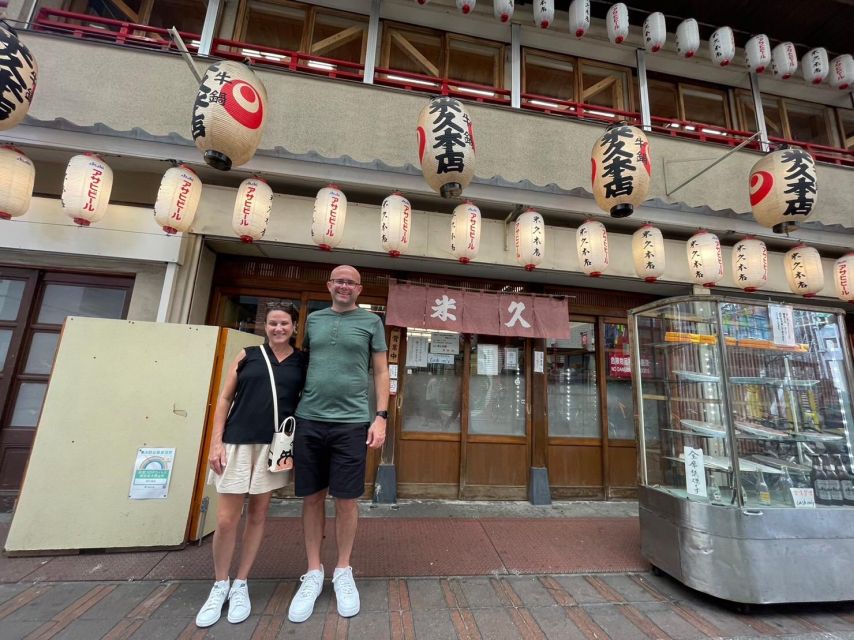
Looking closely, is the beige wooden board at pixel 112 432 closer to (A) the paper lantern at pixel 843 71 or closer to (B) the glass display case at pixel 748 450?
(B) the glass display case at pixel 748 450

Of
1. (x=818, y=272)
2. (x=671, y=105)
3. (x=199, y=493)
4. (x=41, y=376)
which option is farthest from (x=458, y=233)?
(x=671, y=105)

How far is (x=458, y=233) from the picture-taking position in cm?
459

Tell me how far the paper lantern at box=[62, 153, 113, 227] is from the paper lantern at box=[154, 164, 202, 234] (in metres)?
0.58

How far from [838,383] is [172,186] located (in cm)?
750

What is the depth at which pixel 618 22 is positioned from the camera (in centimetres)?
638

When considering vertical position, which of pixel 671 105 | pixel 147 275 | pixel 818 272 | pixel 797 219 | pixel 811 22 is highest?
pixel 811 22

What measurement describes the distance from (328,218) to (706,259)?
5162 mm

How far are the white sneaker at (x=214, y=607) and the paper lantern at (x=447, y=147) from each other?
4125 millimetres

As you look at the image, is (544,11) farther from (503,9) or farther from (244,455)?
(244,455)

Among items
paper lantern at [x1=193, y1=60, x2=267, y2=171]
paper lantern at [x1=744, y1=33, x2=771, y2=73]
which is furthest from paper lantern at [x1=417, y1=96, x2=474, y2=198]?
paper lantern at [x1=744, y1=33, x2=771, y2=73]

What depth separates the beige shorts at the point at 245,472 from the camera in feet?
8.34

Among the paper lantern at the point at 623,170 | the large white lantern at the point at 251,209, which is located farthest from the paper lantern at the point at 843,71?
the large white lantern at the point at 251,209

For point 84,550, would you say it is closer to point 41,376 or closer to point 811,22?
point 41,376

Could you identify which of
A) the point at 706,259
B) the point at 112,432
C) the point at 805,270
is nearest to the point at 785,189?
the point at 706,259
